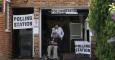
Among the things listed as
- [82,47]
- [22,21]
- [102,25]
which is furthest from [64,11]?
[102,25]

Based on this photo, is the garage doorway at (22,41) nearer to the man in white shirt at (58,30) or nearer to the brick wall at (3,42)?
the brick wall at (3,42)

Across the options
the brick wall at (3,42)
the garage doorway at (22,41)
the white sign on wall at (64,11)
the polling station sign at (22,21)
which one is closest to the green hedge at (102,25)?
the white sign on wall at (64,11)

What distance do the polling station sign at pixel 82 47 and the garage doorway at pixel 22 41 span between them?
1.88m

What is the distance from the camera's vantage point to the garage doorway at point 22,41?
15.0 metres

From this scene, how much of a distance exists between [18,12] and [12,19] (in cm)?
40

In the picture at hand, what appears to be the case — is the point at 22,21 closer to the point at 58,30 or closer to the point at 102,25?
the point at 58,30

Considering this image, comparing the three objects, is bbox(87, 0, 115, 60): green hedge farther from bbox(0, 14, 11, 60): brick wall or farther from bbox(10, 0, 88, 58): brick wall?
bbox(0, 14, 11, 60): brick wall

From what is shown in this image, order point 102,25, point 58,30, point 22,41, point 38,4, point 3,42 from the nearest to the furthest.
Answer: point 102,25
point 3,42
point 38,4
point 58,30
point 22,41

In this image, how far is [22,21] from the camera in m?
14.7

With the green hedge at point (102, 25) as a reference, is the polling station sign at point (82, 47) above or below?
below

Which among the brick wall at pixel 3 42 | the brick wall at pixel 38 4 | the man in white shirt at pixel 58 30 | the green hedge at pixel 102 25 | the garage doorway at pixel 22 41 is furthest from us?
the man in white shirt at pixel 58 30

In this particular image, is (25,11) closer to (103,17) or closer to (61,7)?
(61,7)

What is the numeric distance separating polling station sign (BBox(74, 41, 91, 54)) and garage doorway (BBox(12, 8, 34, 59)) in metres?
1.88

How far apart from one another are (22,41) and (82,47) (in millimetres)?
2508
